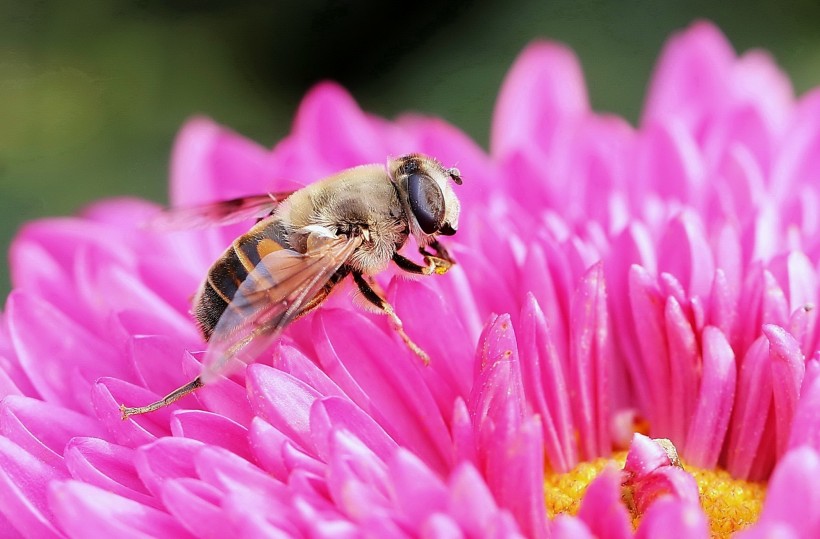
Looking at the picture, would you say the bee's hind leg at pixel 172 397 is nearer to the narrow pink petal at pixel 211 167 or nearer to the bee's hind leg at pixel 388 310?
the bee's hind leg at pixel 388 310

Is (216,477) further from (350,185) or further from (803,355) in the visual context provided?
(803,355)

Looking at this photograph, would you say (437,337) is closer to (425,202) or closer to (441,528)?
(425,202)

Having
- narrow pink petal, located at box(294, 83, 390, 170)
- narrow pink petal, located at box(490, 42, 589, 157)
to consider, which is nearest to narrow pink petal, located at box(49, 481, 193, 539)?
narrow pink petal, located at box(294, 83, 390, 170)

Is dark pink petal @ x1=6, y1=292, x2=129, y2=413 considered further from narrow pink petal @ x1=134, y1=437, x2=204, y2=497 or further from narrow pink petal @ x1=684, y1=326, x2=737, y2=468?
narrow pink petal @ x1=684, y1=326, x2=737, y2=468

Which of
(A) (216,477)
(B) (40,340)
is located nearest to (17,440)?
(B) (40,340)

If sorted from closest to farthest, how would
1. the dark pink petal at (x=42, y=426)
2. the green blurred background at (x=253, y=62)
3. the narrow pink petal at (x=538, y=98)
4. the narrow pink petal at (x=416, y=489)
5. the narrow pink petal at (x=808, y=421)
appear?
the narrow pink petal at (x=416, y=489), the narrow pink petal at (x=808, y=421), the dark pink petal at (x=42, y=426), the narrow pink petal at (x=538, y=98), the green blurred background at (x=253, y=62)

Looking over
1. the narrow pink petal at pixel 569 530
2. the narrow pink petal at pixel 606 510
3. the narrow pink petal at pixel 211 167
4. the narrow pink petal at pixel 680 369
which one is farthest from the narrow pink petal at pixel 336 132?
the narrow pink petal at pixel 569 530
